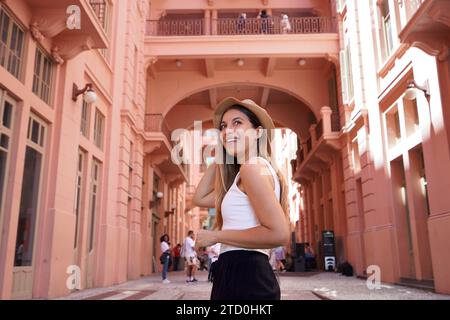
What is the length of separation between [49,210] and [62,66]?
296 centimetres

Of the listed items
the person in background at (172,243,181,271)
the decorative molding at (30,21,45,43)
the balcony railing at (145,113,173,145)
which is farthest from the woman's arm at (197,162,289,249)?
the person in background at (172,243,181,271)

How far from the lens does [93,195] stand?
11500mm

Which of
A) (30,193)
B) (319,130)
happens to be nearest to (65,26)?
(30,193)

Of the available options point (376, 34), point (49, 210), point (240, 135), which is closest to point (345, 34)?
point (376, 34)

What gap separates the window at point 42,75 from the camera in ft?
26.8

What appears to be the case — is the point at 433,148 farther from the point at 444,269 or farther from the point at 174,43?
the point at 174,43

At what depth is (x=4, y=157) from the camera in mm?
6906

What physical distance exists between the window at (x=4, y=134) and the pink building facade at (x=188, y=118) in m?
0.03

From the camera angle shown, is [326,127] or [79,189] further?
[326,127]

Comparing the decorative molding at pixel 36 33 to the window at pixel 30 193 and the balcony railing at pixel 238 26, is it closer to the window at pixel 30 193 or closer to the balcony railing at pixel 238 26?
the window at pixel 30 193

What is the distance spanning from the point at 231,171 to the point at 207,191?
0.15 meters

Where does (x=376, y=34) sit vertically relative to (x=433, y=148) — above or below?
above

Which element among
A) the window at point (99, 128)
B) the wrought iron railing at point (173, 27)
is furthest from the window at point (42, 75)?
the wrought iron railing at point (173, 27)

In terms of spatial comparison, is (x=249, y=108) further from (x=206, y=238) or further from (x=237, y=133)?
(x=206, y=238)
